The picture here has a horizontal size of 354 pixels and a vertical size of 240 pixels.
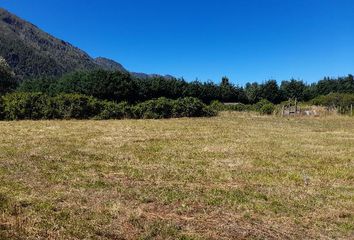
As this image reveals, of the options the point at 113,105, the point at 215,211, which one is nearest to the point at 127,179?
the point at 215,211

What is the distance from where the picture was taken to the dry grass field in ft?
17.9

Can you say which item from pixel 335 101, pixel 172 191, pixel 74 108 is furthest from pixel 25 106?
pixel 335 101

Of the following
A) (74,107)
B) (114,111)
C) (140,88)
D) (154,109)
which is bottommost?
(114,111)

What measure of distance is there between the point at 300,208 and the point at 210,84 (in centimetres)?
6259

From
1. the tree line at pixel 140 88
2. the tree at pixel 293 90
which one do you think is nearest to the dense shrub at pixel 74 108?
the tree line at pixel 140 88

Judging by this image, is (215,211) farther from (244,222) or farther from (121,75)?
(121,75)

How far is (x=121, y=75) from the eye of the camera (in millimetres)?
54156

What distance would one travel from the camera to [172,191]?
24.4 ft

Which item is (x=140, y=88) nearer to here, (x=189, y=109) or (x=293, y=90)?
(x=189, y=109)

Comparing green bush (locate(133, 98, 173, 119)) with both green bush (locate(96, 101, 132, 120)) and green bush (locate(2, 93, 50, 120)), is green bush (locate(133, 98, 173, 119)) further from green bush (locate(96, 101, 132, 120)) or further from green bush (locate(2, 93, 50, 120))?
green bush (locate(2, 93, 50, 120))

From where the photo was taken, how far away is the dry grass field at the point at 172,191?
5469 millimetres

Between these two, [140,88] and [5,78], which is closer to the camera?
[5,78]

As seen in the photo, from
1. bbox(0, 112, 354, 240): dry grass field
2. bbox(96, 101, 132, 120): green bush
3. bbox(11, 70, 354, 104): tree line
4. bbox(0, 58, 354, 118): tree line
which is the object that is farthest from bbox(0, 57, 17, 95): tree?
bbox(0, 112, 354, 240): dry grass field

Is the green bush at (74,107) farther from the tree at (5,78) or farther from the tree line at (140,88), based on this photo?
the tree at (5,78)
